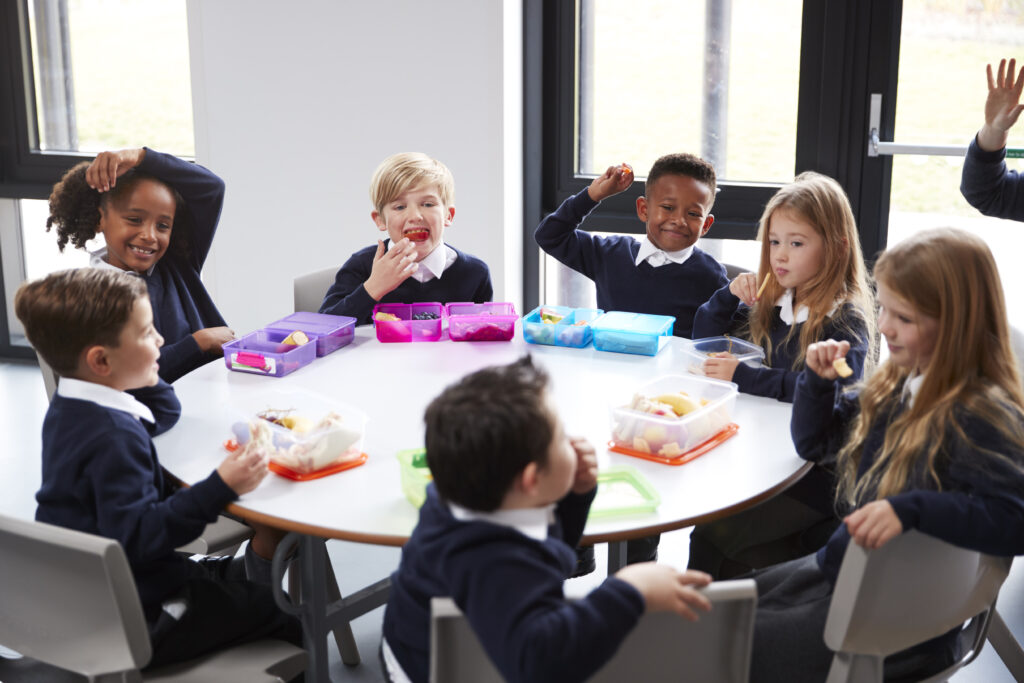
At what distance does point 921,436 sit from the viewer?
1.52 m

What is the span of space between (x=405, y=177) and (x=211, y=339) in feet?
2.23

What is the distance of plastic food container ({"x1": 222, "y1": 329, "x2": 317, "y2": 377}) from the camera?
7.11 feet

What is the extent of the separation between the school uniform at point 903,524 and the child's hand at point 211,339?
4.26 ft

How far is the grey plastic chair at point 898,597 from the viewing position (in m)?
1.33

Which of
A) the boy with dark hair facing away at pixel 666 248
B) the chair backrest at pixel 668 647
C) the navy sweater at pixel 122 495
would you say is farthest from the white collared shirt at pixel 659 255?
the chair backrest at pixel 668 647

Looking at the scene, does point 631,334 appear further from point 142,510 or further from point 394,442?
point 142,510

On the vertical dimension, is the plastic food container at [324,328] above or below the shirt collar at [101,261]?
below

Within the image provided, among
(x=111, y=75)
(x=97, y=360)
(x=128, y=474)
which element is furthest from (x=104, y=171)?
(x=111, y=75)

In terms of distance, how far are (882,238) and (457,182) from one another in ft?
4.87

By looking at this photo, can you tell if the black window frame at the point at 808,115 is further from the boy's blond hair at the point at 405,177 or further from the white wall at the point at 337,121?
the boy's blond hair at the point at 405,177

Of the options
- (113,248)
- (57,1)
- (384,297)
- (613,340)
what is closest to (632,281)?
(613,340)

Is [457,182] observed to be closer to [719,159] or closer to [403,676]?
[719,159]

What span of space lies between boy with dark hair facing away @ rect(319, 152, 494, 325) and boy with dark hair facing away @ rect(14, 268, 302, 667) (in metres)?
0.93

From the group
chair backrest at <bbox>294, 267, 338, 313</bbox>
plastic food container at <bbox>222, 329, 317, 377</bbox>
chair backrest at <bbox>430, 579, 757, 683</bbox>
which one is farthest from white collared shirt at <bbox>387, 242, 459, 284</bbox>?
chair backrest at <bbox>430, 579, 757, 683</bbox>
